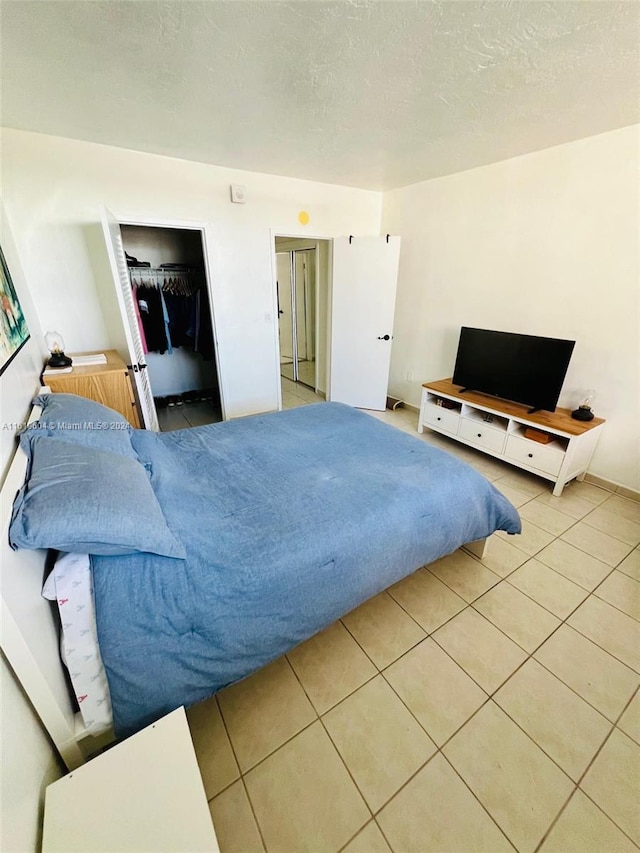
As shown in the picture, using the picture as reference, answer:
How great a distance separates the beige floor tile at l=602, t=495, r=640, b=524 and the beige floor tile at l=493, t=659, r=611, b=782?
5.13 ft

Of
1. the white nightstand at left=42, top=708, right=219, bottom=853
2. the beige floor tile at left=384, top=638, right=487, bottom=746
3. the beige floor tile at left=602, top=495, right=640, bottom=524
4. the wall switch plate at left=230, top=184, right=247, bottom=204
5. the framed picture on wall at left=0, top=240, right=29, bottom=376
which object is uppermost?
the wall switch plate at left=230, top=184, right=247, bottom=204

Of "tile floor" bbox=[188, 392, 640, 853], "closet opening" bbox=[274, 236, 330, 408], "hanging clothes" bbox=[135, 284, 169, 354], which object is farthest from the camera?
"closet opening" bbox=[274, 236, 330, 408]

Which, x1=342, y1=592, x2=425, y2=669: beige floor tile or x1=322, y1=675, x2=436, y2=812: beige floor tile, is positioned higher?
x1=342, y1=592, x2=425, y2=669: beige floor tile

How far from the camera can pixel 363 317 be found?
156 inches

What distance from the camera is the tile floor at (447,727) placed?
102 centimetres

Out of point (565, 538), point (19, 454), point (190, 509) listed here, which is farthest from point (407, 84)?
point (565, 538)

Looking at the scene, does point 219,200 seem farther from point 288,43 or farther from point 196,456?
point 196,456

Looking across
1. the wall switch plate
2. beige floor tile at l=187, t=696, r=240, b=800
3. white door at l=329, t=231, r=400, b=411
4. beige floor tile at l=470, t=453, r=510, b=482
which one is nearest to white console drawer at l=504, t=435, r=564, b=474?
beige floor tile at l=470, t=453, r=510, b=482

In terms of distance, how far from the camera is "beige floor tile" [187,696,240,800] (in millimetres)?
1114

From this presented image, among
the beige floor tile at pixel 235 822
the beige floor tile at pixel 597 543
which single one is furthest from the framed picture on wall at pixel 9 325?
the beige floor tile at pixel 597 543

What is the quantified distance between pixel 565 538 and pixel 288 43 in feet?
9.72

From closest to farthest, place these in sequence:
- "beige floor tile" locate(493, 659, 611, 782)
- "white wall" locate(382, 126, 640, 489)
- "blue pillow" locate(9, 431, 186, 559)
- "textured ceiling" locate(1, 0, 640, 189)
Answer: "blue pillow" locate(9, 431, 186, 559)
"beige floor tile" locate(493, 659, 611, 782)
"textured ceiling" locate(1, 0, 640, 189)
"white wall" locate(382, 126, 640, 489)

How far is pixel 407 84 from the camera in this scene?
5.71 ft

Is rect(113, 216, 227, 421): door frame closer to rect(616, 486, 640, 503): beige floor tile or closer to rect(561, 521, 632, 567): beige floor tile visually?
rect(561, 521, 632, 567): beige floor tile
